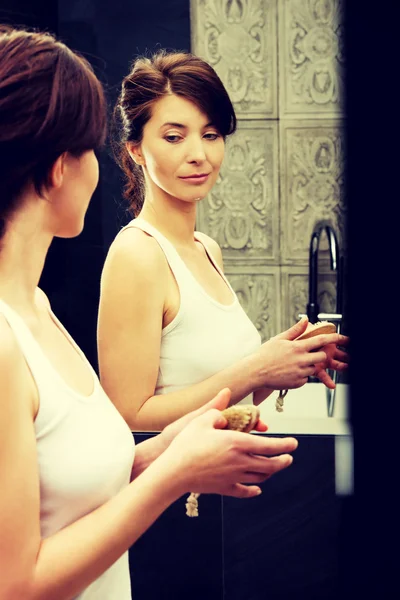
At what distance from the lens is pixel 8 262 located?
0.63 m

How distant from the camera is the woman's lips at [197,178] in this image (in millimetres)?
937

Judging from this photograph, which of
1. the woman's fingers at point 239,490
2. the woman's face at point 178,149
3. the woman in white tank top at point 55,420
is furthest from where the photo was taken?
the woman's face at point 178,149

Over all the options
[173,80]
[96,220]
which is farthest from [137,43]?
[96,220]

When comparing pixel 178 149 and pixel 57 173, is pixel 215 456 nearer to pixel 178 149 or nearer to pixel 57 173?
pixel 57 173

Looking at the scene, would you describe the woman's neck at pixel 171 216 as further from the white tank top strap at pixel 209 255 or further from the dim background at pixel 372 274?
the dim background at pixel 372 274

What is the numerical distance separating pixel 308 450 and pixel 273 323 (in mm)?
172

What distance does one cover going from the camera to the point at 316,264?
98cm

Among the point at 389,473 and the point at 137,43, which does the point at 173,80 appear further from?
the point at 389,473

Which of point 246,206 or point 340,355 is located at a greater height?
point 246,206

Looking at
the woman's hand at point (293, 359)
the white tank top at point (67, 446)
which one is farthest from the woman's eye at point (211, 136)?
the white tank top at point (67, 446)

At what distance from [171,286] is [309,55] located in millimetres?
345

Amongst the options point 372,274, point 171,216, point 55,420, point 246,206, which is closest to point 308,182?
point 246,206

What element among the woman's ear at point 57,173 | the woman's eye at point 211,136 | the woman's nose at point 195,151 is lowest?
the woman's ear at point 57,173

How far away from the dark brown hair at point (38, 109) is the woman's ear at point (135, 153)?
32cm
